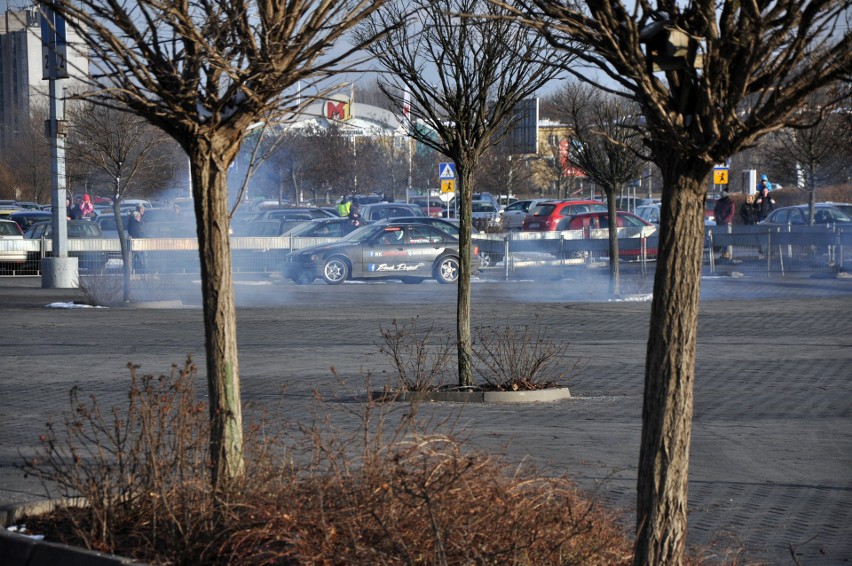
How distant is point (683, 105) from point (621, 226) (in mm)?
30417

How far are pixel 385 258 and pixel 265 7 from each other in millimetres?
21487

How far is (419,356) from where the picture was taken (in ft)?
34.3

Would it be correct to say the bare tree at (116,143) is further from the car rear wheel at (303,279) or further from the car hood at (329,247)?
the car rear wheel at (303,279)

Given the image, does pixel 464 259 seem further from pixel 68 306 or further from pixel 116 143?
pixel 116 143

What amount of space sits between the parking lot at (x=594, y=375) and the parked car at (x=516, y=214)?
23.7 metres

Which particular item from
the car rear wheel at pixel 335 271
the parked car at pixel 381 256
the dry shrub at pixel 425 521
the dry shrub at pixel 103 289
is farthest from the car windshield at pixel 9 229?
the dry shrub at pixel 425 521

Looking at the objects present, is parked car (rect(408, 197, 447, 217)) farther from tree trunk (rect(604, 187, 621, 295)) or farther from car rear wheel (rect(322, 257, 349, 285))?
tree trunk (rect(604, 187, 621, 295))

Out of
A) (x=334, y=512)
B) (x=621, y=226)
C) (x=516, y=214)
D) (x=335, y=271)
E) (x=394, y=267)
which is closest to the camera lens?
(x=334, y=512)

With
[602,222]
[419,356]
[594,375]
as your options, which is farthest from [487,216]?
[419,356]

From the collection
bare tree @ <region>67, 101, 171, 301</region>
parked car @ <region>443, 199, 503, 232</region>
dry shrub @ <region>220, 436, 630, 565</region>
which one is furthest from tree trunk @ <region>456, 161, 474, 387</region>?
parked car @ <region>443, 199, 503, 232</region>

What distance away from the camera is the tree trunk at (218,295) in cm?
537

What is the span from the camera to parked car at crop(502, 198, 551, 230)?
48781 mm

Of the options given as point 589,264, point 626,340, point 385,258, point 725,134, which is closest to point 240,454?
point 725,134

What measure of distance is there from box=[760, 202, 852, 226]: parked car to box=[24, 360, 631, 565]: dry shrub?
31.4m
